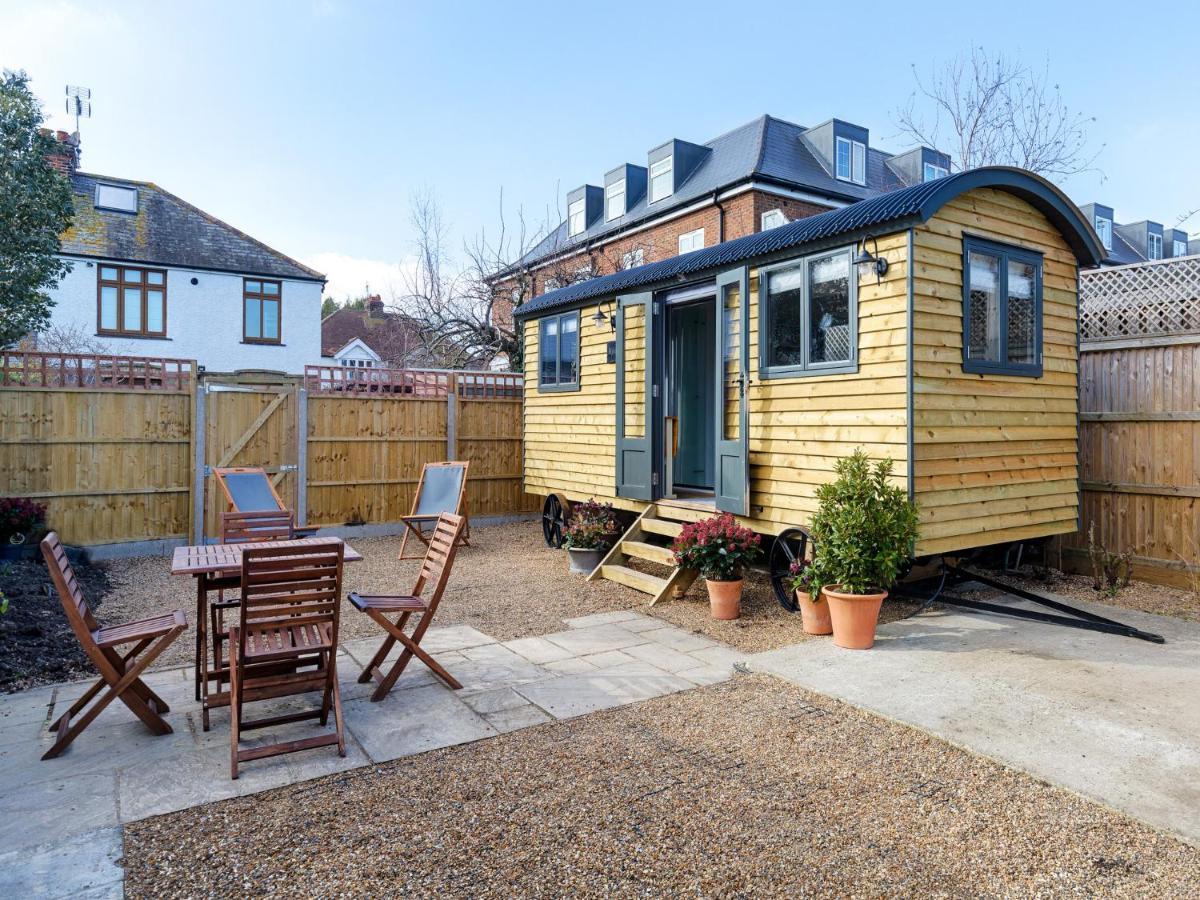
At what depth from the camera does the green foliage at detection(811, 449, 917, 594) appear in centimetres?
461

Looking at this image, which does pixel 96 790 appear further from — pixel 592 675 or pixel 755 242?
pixel 755 242

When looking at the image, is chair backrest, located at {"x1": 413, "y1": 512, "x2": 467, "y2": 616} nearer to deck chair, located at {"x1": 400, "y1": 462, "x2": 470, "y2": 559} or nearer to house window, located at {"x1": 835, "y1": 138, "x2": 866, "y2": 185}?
deck chair, located at {"x1": 400, "y1": 462, "x2": 470, "y2": 559}

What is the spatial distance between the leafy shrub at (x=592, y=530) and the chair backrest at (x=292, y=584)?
4.19m

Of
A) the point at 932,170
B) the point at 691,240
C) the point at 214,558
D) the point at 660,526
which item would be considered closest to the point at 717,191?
the point at 691,240

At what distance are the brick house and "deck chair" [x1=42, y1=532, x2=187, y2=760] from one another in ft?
39.2

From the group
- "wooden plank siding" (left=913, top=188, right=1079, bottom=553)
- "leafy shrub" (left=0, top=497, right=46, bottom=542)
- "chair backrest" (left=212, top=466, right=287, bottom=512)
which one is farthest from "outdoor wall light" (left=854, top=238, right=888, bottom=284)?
"leafy shrub" (left=0, top=497, right=46, bottom=542)

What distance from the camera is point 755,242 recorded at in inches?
240

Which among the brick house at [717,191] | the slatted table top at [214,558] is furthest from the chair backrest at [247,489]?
the brick house at [717,191]

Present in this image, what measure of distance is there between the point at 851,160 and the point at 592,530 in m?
12.9

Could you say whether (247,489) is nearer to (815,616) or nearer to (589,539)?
(589,539)

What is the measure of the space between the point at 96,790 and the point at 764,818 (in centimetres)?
252

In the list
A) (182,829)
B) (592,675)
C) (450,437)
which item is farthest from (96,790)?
(450,437)

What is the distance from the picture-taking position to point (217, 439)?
8.57m

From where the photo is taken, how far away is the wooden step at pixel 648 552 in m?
6.42
